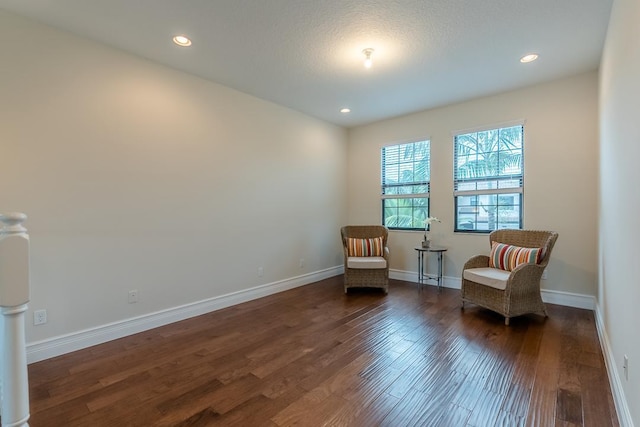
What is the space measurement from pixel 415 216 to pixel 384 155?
1.21m

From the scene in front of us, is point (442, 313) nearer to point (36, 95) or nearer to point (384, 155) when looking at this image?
point (384, 155)

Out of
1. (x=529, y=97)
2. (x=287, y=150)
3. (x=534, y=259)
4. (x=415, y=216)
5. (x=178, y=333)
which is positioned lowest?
(x=178, y=333)

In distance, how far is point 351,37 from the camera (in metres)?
2.71

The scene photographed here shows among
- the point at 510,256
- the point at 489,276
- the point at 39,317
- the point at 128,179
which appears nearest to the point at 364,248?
the point at 489,276

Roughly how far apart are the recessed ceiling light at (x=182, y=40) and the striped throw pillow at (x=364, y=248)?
10.6 feet

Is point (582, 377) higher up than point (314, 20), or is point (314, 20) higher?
point (314, 20)

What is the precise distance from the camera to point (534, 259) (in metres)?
3.22

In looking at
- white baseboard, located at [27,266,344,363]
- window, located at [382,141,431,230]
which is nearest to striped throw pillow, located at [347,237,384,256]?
window, located at [382,141,431,230]

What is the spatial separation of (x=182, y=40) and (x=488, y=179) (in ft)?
13.2

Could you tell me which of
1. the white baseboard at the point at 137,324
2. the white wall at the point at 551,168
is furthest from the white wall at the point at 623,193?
the white baseboard at the point at 137,324

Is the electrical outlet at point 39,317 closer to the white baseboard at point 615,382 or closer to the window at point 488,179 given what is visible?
the white baseboard at point 615,382

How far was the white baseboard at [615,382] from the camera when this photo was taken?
5.32ft

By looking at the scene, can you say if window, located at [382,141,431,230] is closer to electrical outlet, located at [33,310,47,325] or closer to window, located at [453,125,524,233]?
window, located at [453,125,524,233]

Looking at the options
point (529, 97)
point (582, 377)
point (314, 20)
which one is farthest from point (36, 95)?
point (529, 97)
